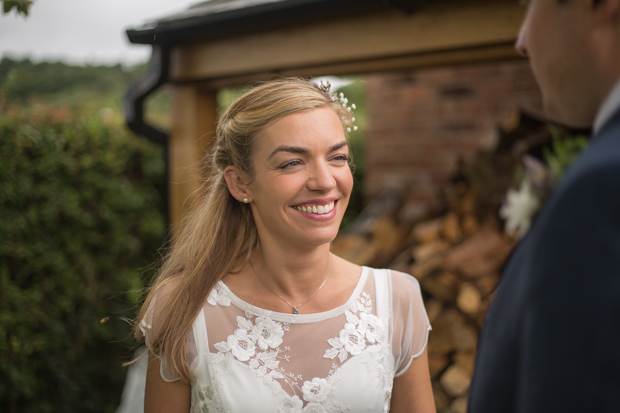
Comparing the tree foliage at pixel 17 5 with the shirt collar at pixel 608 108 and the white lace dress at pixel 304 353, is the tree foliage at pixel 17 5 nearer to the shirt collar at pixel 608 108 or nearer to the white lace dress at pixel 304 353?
the white lace dress at pixel 304 353

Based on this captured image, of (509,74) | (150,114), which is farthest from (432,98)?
(150,114)

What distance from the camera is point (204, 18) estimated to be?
290 cm

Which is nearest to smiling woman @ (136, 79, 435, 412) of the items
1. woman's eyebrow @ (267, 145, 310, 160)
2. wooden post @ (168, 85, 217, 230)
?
woman's eyebrow @ (267, 145, 310, 160)

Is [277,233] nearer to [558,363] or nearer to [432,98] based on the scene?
[558,363]

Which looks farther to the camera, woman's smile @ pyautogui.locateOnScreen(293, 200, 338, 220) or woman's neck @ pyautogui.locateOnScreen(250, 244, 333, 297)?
woman's neck @ pyautogui.locateOnScreen(250, 244, 333, 297)

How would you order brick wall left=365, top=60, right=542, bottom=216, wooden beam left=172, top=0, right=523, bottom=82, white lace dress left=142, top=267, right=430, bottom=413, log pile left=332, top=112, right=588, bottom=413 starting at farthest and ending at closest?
brick wall left=365, top=60, right=542, bottom=216, log pile left=332, top=112, right=588, bottom=413, wooden beam left=172, top=0, right=523, bottom=82, white lace dress left=142, top=267, right=430, bottom=413

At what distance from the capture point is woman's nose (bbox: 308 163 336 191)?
157 centimetres

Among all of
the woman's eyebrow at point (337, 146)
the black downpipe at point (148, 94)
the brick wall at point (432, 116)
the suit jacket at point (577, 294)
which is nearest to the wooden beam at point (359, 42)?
the black downpipe at point (148, 94)

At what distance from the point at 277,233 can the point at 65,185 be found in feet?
7.74

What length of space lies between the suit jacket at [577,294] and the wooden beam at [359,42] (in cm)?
179

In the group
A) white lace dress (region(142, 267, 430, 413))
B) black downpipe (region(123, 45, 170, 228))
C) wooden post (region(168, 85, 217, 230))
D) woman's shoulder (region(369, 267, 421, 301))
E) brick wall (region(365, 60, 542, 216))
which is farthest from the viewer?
brick wall (region(365, 60, 542, 216))

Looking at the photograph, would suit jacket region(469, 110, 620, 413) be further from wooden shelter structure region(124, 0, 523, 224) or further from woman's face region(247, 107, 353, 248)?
wooden shelter structure region(124, 0, 523, 224)

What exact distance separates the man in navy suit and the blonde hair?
3.19 feet

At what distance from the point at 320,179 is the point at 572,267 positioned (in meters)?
1.00
